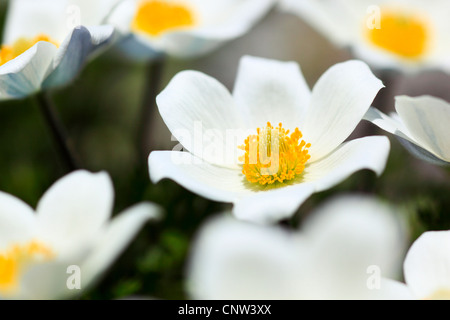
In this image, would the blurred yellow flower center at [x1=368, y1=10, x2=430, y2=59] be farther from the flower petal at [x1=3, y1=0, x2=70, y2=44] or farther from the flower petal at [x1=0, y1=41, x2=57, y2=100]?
the flower petal at [x1=0, y1=41, x2=57, y2=100]

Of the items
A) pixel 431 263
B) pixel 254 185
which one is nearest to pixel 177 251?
pixel 254 185

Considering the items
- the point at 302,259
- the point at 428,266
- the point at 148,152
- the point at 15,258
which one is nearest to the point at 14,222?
the point at 15,258

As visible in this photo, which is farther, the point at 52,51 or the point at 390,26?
the point at 390,26

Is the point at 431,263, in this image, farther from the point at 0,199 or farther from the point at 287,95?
the point at 0,199

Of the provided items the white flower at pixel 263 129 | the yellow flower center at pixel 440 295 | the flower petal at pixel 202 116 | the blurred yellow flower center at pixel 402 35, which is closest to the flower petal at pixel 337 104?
the white flower at pixel 263 129

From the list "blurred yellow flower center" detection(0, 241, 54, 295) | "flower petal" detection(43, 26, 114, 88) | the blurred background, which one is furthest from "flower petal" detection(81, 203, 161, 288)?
"flower petal" detection(43, 26, 114, 88)

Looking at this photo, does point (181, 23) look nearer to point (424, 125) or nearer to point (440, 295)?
point (424, 125)
